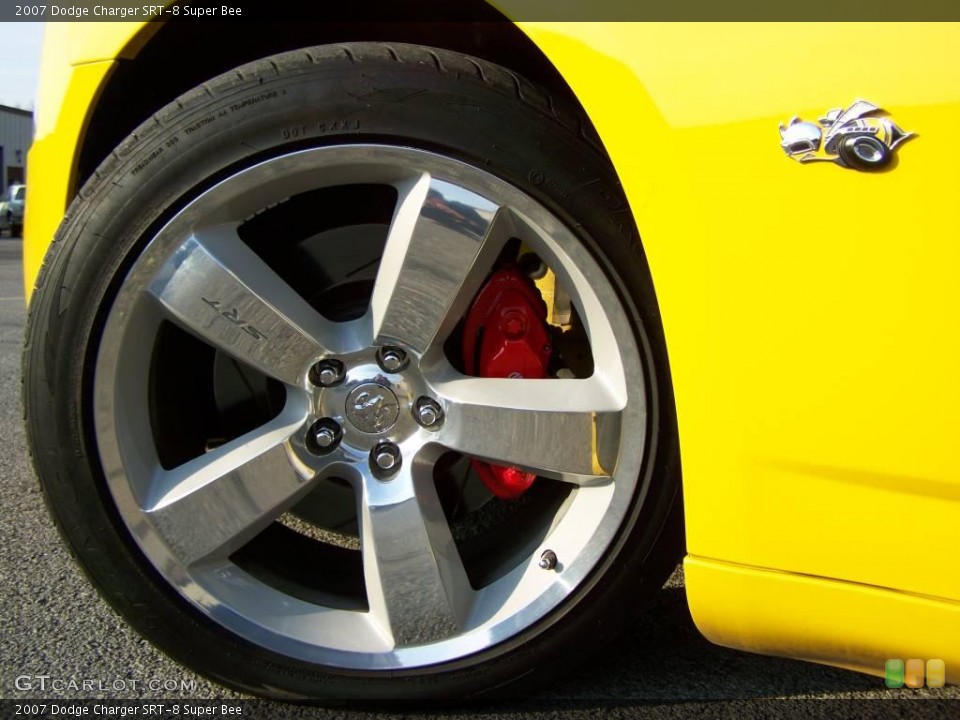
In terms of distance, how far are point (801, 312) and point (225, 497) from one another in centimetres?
90

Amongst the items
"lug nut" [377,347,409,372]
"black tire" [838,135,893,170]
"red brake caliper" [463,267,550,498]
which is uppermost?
"black tire" [838,135,893,170]

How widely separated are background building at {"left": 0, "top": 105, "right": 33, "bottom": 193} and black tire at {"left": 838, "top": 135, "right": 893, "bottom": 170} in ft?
138

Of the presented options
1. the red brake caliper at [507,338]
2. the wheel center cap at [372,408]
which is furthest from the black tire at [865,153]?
the wheel center cap at [372,408]

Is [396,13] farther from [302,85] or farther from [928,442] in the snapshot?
[928,442]

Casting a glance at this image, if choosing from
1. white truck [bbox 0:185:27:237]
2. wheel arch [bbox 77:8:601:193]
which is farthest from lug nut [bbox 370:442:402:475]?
white truck [bbox 0:185:27:237]

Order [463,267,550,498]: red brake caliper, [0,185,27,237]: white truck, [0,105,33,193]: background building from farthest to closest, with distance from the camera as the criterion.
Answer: [0,105,33,193]: background building, [0,185,27,237]: white truck, [463,267,550,498]: red brake caliper

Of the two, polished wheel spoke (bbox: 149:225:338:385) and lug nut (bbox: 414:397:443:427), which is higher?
polished wheel spoke (bbox: 149:225:338:385)

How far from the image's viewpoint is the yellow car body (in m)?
1.10

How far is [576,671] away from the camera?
1.53 meters

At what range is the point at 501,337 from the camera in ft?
5.16

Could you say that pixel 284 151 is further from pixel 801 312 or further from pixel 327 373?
pixel 801 312

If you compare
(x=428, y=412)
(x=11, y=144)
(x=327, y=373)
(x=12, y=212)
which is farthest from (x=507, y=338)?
(x=11, y=144)

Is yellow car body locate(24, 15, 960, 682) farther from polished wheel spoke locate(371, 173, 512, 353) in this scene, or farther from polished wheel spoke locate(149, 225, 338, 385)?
polished wheel spoke locate(149, 225, 338, 385)

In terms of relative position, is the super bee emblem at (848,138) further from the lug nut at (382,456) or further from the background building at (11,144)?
the background building at (11,144)
